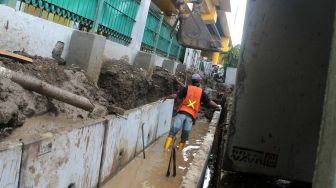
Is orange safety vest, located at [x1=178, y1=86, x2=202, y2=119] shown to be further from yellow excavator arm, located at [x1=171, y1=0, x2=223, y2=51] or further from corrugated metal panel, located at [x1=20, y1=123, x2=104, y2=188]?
yellow excavator arm, located at [x1=171, y1=0, x2=223, y2=51]

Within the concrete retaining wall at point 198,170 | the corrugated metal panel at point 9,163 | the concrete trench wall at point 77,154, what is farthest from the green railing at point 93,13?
the corrugated metal panel at point 9,163

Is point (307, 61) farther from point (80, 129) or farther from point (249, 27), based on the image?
point (80, 129)

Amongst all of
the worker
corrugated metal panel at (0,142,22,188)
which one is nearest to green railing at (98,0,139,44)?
the worker

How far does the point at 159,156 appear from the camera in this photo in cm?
773

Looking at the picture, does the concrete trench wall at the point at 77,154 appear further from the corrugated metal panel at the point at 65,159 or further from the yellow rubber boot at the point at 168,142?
the yellow rubber boot at the point at 168,142

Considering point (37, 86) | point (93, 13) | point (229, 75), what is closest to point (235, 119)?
point (37, 86)

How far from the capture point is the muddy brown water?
588 centimetres

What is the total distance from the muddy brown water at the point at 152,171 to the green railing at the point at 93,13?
10.4 ft

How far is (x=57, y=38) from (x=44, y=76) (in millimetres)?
1445

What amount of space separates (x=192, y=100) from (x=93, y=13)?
10.1ft

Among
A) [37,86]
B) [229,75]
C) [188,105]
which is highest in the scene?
[229,75]

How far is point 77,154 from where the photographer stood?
174 inches

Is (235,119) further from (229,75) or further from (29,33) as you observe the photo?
(229,75)

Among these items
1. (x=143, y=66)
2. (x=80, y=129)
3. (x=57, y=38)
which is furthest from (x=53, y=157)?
(x=143, y=66)
